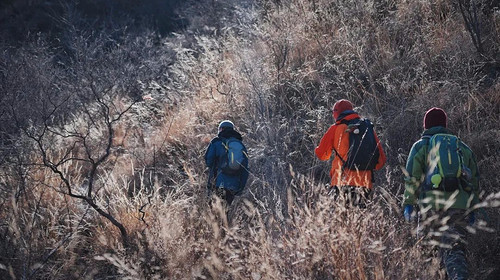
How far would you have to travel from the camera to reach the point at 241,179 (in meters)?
5.32

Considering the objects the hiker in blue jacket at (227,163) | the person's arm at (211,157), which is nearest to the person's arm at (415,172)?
the hiker in blue jacket at (227,163)

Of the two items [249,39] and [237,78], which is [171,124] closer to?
[237,78]

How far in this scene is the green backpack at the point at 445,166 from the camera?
11.5ft

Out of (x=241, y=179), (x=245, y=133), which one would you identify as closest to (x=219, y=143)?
(x=241, y=179)

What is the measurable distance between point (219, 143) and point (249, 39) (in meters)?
4.23

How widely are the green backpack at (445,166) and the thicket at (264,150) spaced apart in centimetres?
33

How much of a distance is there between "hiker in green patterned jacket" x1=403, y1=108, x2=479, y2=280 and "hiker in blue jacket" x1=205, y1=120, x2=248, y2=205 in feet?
6.47

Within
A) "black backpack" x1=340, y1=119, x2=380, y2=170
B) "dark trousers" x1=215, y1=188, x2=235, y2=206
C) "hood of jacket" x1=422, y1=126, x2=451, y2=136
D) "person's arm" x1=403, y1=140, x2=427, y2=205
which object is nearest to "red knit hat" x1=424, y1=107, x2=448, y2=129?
"hood of jacket" x1=422, y1=126, x2=451, y2=136

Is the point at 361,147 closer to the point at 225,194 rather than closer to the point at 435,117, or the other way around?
the point at 435,117

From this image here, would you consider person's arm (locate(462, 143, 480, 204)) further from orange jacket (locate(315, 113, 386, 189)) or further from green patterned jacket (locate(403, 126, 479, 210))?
orange jacket (locate(315, 113, 386, 189))

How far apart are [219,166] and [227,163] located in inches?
6.2

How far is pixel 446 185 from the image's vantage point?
11.6ft

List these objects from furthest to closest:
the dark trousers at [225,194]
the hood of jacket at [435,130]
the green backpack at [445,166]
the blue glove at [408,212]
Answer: the dark trousers at [225,194]
the hood of jacket at [435,130]
the blue glove at [408,212]
the green backpack at [445,166]

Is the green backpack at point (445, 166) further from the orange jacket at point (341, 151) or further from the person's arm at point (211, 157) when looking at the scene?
the person's arm at point (211, 157)
